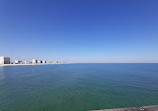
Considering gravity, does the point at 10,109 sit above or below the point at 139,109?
below

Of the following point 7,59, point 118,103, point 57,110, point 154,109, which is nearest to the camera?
point 154,109

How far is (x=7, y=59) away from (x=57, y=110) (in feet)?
769

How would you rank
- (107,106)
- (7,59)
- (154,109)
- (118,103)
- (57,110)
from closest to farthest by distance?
(154,109) → (57,110) → (107,106) → (118,103) → (7,59)

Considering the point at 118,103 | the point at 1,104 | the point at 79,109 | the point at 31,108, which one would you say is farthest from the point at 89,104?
the point at 1,104

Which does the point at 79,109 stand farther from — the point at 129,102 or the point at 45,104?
the point at 129,102

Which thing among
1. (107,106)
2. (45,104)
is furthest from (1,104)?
(107,106)

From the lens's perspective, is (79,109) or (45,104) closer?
(79,109)

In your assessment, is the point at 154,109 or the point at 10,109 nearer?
the point at 154,109

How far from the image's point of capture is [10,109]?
36.9 ft

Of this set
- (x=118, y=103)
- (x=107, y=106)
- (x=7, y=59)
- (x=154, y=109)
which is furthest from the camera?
(x=7, y=59)

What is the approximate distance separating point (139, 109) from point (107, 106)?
949 centimetres

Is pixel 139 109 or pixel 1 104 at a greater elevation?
pixel 139 109

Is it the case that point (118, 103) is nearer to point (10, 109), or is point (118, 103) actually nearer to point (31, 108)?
point (31, 108)

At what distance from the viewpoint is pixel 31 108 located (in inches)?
444
